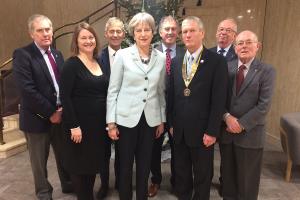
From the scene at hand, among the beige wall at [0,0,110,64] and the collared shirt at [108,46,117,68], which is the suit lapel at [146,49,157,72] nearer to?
the collared shirt at [108,46,117,68]

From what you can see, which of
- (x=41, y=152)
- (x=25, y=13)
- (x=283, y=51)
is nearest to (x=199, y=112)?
(x=41, y=152)

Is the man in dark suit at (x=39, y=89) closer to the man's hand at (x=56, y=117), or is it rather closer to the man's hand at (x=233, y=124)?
the man's hand at (x=56, y=117)

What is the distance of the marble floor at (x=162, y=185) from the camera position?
291 cm

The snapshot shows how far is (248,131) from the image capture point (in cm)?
232

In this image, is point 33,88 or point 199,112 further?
point 33,88

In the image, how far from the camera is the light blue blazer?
7.11 feet

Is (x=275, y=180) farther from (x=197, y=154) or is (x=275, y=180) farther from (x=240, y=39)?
(x=240, y=39)

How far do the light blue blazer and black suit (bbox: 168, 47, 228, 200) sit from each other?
0.77 feet

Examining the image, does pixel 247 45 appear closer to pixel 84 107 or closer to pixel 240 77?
pixel 240 77

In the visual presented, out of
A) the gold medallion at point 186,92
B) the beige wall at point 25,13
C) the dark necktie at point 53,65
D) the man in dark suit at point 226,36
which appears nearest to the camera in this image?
the gold medallion at point 186,92

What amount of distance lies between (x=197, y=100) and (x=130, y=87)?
548 mm

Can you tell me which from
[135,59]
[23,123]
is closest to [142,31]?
[135,59]

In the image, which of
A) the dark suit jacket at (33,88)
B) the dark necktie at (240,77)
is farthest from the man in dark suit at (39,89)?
the dark necktie at (240,77)

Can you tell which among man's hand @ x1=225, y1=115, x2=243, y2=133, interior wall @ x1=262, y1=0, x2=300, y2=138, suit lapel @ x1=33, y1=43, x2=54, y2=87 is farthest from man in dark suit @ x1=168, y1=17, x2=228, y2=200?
interior wall @ x1=262, y1=0, x2=300, y2=138
